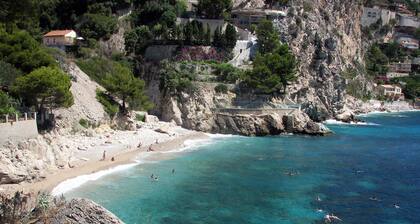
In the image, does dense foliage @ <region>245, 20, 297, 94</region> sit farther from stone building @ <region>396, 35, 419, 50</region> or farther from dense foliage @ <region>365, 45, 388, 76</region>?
stone building @ <region>396, 35, 419, 50</region>

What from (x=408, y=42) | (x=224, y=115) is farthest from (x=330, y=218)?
(x=408, y=42)

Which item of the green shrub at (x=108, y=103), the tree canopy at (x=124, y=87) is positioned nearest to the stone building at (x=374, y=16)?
the tree canopy at (x=124, y=87)

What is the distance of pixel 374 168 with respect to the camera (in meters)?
41.2

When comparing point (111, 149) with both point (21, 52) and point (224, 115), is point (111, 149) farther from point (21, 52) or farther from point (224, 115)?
point (224, 115)

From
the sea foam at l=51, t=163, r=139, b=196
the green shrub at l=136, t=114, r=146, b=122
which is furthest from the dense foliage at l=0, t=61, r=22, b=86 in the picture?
the green shrub at l=136, t=114, r=146, b=122

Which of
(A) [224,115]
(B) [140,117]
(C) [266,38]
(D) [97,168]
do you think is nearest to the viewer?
(D) [97,168]

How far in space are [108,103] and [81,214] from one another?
121 ft

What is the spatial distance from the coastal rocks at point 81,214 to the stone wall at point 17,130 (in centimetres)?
1790

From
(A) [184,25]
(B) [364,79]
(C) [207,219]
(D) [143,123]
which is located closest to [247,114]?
(D) [143,123]

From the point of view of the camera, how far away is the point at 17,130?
32.7m

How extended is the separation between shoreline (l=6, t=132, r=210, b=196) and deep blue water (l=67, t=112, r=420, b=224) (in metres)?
1.35

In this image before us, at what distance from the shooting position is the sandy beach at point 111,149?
32.5 meters

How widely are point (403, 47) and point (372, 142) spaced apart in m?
74.5

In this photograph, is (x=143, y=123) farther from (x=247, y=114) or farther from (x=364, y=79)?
(x=364, y=79)
